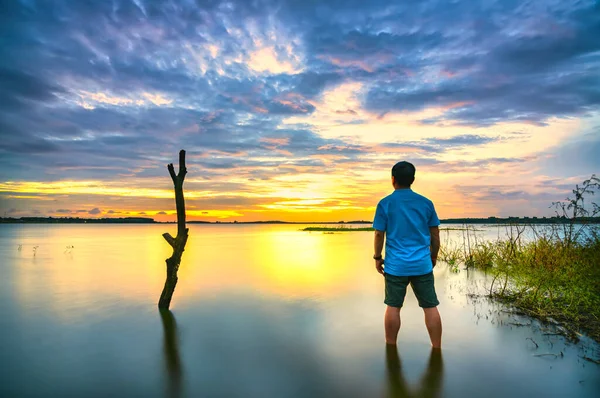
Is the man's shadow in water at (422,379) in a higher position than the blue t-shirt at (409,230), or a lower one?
lower

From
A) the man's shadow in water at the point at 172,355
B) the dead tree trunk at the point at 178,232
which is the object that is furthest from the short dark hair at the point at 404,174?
the dead tree trunk at the point at 178,232

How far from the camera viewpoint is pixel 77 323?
7.70 m

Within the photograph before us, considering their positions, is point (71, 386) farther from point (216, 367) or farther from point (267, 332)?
point (267, 332)

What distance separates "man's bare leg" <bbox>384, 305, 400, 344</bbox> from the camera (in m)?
4.86

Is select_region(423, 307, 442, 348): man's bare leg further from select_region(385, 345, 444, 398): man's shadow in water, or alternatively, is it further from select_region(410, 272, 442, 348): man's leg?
select_region(385, 345, 444, 398): man's shadow in water

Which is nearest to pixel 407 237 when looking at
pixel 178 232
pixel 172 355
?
pixel 172 355

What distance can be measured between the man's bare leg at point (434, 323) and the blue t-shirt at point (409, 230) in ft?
1.88

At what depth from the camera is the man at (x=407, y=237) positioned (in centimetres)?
457

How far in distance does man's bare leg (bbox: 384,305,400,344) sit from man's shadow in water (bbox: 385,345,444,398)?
0.26 meters

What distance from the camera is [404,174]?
4676 millimetres

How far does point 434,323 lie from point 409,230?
137 centimetres

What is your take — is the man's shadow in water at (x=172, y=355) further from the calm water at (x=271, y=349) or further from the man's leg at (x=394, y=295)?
the man's leg at (x=394, y=295)

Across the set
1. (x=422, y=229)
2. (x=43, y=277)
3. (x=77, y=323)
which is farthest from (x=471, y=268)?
(x=43, y=277)

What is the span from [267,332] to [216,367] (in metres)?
1.86
